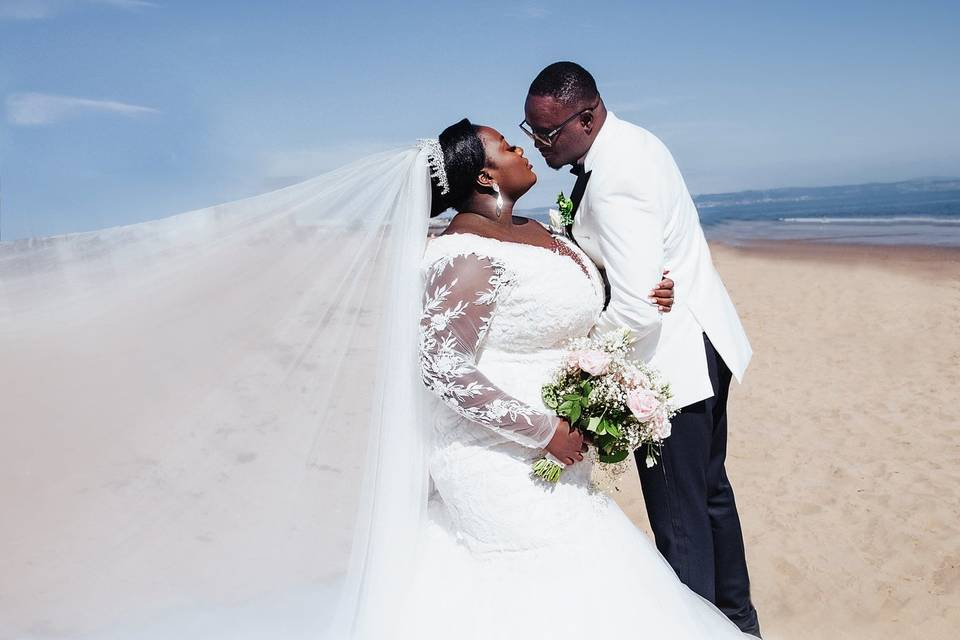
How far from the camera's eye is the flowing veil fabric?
334 centimetres

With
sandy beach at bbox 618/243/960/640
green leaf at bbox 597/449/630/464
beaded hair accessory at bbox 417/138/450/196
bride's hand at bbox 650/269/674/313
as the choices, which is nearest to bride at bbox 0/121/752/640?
beaded hair accessory at bbox 417/138/450/196

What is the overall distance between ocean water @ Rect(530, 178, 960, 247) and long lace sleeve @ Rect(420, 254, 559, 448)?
2440 cm

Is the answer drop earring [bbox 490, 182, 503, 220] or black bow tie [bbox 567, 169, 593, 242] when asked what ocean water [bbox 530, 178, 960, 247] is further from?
drop earring [bbox 490, 182, 503, 220]

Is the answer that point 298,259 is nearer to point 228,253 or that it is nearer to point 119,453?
point 228,253

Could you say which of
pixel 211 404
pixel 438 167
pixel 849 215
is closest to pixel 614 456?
pixel 438 167

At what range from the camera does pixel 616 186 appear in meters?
3.26

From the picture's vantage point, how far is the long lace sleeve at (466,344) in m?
2.99

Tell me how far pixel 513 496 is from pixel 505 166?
4.45ft

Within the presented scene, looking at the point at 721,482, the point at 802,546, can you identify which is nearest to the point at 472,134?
the point at 721,482

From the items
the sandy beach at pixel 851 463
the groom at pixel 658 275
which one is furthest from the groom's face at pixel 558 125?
the sandy beach at pixel 851 463

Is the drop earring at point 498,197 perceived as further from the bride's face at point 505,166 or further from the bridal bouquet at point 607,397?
the bridal bouquet at point 607,397

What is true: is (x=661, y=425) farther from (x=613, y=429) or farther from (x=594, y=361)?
(x=594, y=361)

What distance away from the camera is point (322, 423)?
3.53 metres

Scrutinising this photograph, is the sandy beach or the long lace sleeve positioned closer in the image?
the long lace sleeve
